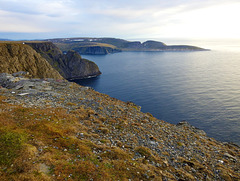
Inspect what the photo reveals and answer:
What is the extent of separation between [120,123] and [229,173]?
671 inches

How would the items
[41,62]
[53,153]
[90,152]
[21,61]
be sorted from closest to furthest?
[53,153] < [90,152] < [21,61] < [41,62]

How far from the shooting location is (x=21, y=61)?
82.1 metres

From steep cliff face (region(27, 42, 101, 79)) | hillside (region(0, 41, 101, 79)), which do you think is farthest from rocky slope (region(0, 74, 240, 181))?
steep cliff face (region(27, 42, 101, 79))

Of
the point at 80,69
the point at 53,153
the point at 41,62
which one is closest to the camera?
the point at 53,153

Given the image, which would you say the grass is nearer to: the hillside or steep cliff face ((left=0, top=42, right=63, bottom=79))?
steep cliff face ((left=0, top=42, right=63, bottom=79))

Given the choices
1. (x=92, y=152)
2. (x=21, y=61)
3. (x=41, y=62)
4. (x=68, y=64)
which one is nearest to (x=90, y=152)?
(x=92, y=152)

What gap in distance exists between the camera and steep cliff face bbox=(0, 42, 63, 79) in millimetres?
73569

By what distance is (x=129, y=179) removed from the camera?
40.7 ft

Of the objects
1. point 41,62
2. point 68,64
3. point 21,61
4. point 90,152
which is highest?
point 21,61

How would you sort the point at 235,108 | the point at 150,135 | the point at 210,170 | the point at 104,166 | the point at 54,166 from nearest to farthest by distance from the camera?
the point at 54,166 → the point at 104,166 → the point at 210,170 → the point at 150,135 → the point at 235,108

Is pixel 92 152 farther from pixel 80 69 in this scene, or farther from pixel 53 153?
pixel 80 69

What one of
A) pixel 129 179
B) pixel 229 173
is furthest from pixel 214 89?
pixel 129 179

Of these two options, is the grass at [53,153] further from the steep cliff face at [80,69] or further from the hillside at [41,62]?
the steep cliff face at [80,69]

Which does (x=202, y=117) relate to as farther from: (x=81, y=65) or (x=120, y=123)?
(x=81, y=65)
